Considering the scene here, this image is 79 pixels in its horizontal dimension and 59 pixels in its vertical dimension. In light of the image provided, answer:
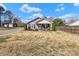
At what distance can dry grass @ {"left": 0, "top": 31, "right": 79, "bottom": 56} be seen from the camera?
3158 mm

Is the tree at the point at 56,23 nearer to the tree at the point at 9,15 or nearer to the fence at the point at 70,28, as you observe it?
the fence at the point at 70,28

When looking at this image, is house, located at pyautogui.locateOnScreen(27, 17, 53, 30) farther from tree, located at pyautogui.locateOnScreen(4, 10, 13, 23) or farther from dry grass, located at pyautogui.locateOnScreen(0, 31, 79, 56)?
tree, located at pyautogui.locateOnScreen(4, 10, 13, 23)

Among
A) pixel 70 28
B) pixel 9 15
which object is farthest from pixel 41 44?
pixel 9 15

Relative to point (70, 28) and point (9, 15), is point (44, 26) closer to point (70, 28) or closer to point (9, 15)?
point (70, 28)

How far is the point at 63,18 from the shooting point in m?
3.20

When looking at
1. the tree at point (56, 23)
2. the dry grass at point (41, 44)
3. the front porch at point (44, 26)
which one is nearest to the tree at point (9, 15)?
the dry grass at point (41, 44)

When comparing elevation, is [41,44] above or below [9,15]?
below

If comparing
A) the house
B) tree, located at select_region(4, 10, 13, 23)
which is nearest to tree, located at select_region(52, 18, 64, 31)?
the house

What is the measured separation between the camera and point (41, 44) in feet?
10.4

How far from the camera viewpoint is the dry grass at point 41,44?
124 inches

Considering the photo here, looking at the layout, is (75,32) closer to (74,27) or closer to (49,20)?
(74,27)

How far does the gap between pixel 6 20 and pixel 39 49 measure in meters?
0.53

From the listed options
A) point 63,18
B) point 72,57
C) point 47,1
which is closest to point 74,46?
point 72,57

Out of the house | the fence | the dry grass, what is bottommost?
the dry grass
